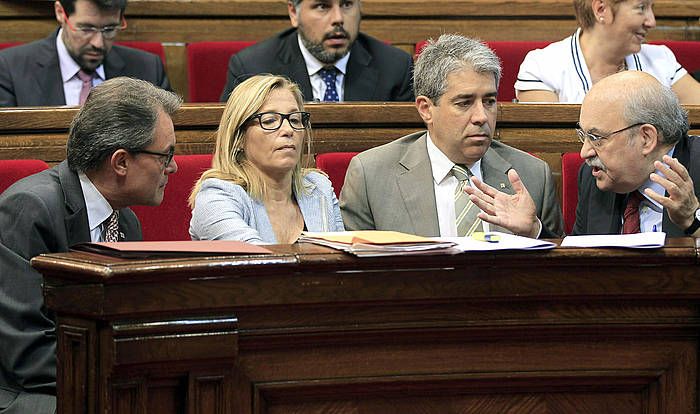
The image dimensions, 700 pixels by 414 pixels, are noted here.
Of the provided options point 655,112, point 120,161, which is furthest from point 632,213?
point 120,161

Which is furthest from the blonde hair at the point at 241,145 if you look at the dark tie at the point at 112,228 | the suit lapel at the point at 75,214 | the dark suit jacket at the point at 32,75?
the dark suit jacket at the point at 32,75

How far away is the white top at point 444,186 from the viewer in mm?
2547

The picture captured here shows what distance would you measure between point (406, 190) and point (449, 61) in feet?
1.03

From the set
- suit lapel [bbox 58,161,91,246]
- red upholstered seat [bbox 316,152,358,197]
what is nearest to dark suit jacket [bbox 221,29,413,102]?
red upholstered seat [bbox 316,152,358,197]

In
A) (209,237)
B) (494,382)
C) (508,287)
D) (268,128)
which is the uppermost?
(268,128)

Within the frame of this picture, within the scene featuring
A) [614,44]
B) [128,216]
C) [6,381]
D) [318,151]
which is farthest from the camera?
[614,44]

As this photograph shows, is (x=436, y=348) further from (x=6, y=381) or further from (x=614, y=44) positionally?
(x=614, y=44)

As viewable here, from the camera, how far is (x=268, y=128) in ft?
8.14

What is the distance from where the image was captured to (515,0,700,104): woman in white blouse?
337 cm

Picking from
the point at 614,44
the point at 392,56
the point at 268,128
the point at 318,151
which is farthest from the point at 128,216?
the point at 614,44

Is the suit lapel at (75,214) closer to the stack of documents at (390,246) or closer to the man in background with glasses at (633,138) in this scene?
the stack of documents at (390,246)

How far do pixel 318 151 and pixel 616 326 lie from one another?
1.42m

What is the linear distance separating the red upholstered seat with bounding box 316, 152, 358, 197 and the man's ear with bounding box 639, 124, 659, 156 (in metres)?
0.73

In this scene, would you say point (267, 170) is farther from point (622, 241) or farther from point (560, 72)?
point (560, 72)
